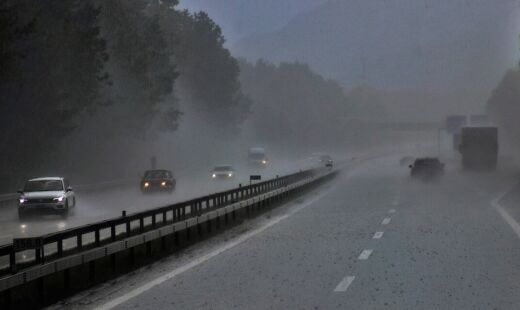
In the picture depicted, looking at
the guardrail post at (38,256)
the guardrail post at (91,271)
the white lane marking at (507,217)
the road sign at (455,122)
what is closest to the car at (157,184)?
the white lane marking at (507,217)

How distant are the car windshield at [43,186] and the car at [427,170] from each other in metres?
31.9

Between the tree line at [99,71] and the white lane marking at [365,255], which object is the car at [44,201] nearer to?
the tree line at [99,71]

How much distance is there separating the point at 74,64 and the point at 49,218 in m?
26.6

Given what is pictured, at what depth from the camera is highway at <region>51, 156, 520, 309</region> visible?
1228cm

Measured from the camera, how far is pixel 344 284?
13797 millimetres

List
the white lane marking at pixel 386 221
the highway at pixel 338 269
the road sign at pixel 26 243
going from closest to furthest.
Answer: the road sign at pixel 26 243
the highway at pixel 338 269
the white lane marking at pixel 386 221

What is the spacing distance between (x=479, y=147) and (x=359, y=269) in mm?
60860

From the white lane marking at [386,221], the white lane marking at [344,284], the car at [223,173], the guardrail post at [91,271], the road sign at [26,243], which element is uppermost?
the road sign at [26,243]

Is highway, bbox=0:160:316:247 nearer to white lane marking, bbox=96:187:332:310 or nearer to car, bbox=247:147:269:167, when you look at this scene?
white lane marking, bbox=96:187:332:310

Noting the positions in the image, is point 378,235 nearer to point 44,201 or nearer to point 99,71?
point 44,201

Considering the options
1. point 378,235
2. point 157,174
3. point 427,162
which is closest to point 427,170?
point 427,162

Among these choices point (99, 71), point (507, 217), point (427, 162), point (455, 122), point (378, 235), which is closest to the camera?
point (378, 235)

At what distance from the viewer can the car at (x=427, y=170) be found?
61.8 metres

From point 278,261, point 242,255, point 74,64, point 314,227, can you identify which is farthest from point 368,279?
point 74,64
